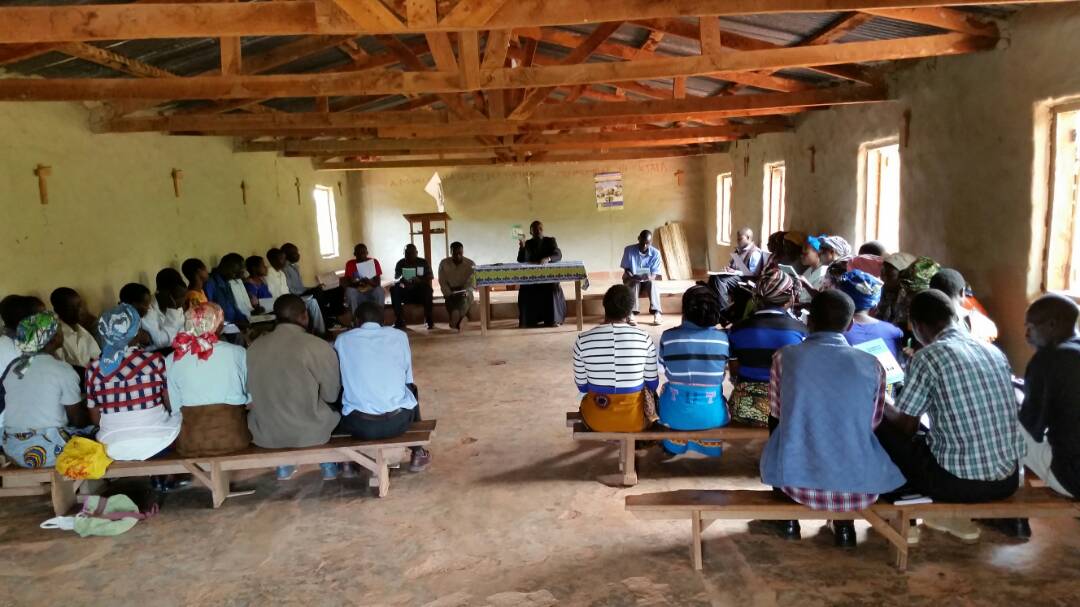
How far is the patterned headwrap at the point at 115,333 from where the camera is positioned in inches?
146

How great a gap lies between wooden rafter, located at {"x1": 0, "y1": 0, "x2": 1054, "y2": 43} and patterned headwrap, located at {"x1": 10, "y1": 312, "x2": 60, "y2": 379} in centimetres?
141

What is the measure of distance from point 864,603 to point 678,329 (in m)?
1.62

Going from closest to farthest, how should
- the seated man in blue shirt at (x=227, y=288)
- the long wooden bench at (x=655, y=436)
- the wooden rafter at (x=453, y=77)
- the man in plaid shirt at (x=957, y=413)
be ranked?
the man in plaid shirt at (x=957, y=413) → the long wooden bench at (x=655, y=436) → the wooden rafter at (x=453, y=77) → the seated man in blue shirt at (x=227, y=288)

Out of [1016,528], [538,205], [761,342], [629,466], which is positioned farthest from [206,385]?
[538,205]

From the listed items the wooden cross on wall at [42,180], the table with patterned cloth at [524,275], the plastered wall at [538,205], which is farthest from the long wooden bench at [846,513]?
the plastered wall at [538,205]

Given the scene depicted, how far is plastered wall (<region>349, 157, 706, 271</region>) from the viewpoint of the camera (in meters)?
14.9

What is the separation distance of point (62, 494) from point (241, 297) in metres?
3.86

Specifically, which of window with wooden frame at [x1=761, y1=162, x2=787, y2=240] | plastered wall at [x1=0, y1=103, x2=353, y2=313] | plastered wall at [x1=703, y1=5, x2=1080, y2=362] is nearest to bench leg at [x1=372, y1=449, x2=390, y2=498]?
plastered wall at [x1=0, y1=103, x2=353, y2=313]

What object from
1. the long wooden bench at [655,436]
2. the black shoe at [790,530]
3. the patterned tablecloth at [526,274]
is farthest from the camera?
the patterned tablecloth at [526,274]

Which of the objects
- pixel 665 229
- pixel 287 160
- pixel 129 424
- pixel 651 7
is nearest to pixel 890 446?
pixel 651 7

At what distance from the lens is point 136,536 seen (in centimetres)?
367

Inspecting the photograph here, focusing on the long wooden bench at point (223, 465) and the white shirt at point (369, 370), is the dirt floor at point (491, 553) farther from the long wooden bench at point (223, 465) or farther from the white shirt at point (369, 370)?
the white shirt at point (369, 370)

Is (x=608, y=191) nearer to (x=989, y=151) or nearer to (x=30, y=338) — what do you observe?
(x=989, y=151)

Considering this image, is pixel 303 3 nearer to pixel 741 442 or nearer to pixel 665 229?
pixel 741 442
